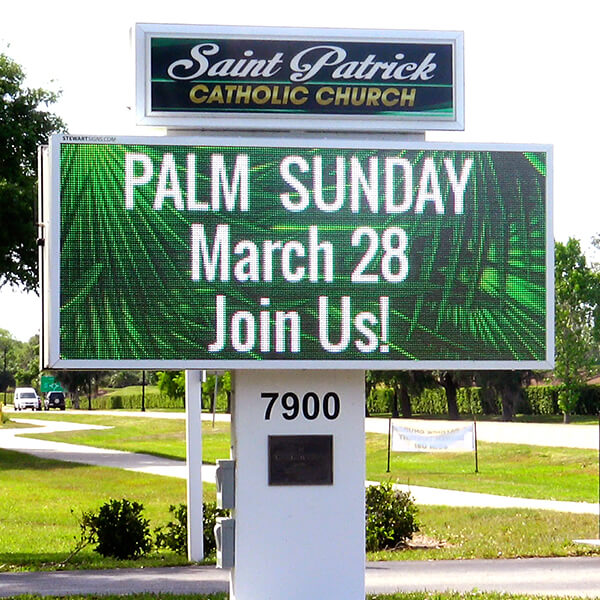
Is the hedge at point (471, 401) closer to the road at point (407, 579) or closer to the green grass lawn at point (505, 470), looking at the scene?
the green grass lawn at point (505, 470)

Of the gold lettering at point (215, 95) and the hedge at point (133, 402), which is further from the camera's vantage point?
the hedge at point (133, 402)

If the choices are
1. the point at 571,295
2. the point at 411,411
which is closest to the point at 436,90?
the point at 571,295

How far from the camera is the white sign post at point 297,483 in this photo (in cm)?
990

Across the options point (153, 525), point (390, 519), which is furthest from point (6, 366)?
point (390, 519)

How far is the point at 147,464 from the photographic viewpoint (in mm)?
35062

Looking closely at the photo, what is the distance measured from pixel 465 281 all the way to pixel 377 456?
1069 inches

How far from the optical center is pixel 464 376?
6194 centimetres

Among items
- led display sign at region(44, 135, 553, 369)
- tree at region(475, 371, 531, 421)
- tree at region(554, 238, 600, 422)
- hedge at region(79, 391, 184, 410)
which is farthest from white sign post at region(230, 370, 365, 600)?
hedge at region(79, 391, 184, 410)

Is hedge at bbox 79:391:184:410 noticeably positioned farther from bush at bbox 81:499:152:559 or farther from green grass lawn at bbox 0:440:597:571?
bush at bbox 81:499:152:559

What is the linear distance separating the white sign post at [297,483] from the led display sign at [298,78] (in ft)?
6.55

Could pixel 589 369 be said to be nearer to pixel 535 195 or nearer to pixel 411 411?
pixel 411 411

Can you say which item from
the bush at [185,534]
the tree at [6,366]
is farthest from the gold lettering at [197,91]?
the tree at [6,366]

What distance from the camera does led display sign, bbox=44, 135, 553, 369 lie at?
9.09 meters

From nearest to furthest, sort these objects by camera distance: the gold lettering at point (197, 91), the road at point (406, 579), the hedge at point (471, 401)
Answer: the gold lettering at point (197, 91) < the road at point (406, 579) < the hedge at point (471, 401)
